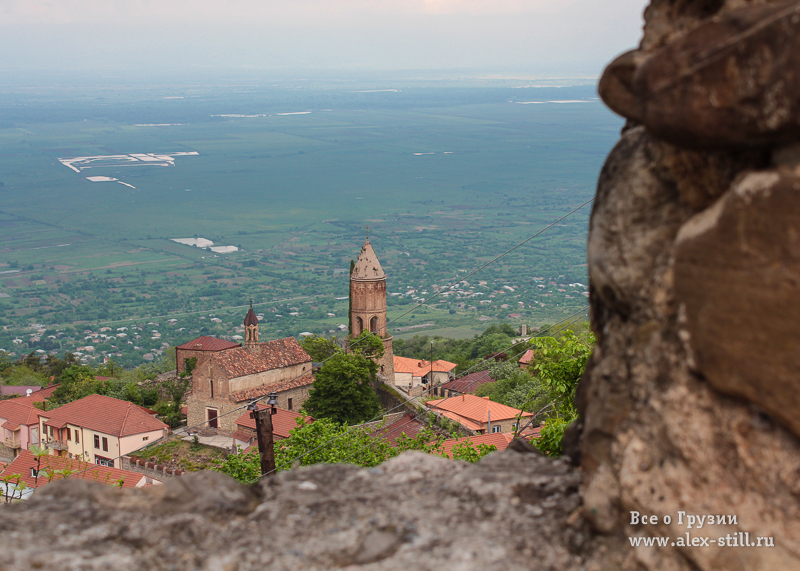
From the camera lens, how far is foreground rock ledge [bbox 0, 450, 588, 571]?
4.39 metres

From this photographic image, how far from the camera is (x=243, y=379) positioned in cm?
4231

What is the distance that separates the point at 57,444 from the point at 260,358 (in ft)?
35.8

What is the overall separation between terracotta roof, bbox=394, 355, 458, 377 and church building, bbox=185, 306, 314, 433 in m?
14.9

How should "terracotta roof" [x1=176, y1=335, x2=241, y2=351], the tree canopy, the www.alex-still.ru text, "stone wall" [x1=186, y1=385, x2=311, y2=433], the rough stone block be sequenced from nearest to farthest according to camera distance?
1. the rough stone block
2. the www.alex-still.ru text
3. the tree canopy
4. "stone wall" [x1=186, y1=385, x2=311, y2=433]
5. "terracotta roof" [x1=176, y1=335, x2=241, y2=351]

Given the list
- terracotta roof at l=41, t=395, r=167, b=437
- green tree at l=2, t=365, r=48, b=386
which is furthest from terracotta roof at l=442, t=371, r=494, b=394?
green tree at l=2, t=365, r=48, b=386

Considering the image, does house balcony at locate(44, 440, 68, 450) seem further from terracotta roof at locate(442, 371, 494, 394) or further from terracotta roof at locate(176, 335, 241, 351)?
terracotta roof at locate(442, 371, 494, 394)

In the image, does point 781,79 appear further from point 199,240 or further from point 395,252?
point 199,240

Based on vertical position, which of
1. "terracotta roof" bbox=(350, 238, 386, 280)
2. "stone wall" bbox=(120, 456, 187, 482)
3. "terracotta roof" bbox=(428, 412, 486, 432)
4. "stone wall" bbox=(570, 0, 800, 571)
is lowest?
"stone wall" bbox=(120, 456, 187, 482)

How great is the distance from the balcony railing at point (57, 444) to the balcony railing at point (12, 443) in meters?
3.68

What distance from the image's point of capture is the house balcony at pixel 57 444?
39938 mm

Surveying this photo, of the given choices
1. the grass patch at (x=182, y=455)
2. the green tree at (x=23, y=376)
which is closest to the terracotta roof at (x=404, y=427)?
the grass patch at (x=182, y=455)

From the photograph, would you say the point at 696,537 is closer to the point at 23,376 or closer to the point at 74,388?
the point at 74,388

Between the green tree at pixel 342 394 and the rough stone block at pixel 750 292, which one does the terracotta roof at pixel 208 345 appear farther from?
the rough stone block at pixel 750 292

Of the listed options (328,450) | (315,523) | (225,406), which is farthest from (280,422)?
(315,523)
